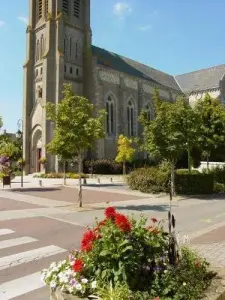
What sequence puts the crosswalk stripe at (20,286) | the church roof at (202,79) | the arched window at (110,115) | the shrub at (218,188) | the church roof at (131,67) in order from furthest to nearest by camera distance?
the church roof at (202,79) < the church roof at (131,67) < the arched window at (110,115) < the shrub at (218,188) < the crosswalk stripe at (20,286)

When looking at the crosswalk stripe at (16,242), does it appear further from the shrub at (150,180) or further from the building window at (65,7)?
the building window at (65,7)

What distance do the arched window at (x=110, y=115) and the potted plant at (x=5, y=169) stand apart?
75.7ft

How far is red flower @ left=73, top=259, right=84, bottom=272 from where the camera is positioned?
404cm

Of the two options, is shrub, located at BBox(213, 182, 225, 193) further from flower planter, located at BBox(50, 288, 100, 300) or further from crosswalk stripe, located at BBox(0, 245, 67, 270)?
flower planter, located at BBox(50, 288, 100, 300)

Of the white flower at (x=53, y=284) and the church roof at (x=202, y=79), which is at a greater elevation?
the church roof at (x=202, y=79)

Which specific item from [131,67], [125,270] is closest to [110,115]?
[131,67]

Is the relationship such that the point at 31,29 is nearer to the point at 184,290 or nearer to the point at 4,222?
the point at 4,222

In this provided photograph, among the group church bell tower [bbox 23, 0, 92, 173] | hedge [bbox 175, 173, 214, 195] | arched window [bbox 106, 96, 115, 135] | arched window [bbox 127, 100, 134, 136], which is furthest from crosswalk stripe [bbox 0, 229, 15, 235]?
arched window [bbox 127, 100, 134, 136]

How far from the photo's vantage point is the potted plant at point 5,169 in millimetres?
23516

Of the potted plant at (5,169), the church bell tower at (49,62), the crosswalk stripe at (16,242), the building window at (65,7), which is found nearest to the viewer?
the crosswalk stripe at (16,242)

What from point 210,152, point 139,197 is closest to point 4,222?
point 139,197

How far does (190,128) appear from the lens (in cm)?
1995

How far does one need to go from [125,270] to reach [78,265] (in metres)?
0.56

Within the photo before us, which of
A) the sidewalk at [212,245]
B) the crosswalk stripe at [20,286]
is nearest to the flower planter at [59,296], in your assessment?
the crosswalk stripe at [20,286]
